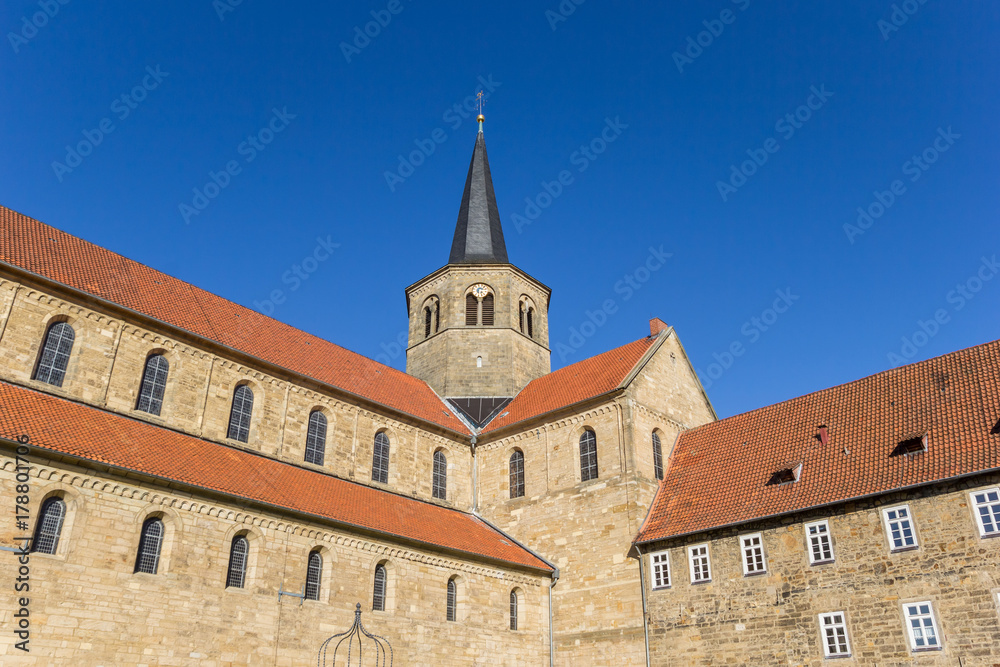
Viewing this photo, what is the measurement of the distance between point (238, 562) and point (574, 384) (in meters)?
15.2

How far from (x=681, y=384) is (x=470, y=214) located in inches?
633

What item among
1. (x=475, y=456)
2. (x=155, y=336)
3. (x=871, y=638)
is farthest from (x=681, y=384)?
(x=155, y=336)

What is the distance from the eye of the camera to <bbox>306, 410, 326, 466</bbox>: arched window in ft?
84.5

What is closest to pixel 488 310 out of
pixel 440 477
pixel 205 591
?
pixel 440 477

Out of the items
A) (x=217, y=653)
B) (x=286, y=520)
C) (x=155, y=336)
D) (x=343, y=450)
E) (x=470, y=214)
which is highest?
(x=470, y=214)

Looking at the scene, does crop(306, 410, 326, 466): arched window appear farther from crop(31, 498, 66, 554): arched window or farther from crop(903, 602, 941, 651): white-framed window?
crop(903, 602, 941, 651): white-framed window

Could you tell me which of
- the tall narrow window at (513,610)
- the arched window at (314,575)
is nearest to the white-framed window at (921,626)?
the tall narrow window at (513,610)

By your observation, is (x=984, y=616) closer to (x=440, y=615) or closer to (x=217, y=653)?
(x=440, y=615)

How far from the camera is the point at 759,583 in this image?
21.3 m

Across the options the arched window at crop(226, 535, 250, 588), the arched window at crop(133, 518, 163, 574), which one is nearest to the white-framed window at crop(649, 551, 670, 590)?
the arched window at crop(226, 535, 250, 588)

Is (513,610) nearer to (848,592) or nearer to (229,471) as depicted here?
(229,471)

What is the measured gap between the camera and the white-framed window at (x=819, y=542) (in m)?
20.5

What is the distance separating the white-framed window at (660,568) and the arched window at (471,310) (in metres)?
16.1

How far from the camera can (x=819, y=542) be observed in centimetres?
2073
